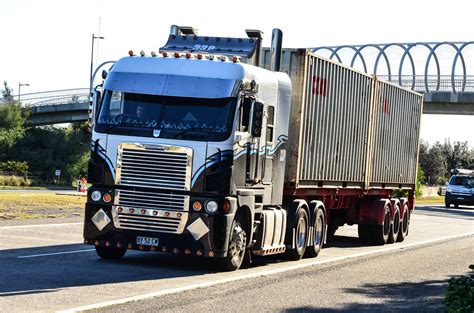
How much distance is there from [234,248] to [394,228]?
11420 millimetres

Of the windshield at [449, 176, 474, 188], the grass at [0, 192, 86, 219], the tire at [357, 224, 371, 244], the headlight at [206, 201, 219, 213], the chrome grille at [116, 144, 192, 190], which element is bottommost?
the grass at [0, 192, 86, 219]

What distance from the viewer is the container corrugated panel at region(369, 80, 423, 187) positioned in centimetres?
2559

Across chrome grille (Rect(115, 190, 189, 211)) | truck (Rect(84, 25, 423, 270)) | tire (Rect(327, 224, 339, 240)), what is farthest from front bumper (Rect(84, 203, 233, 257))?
tire (Rect(327, 224, 339, 240))

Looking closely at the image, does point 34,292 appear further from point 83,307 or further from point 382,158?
point 382,158

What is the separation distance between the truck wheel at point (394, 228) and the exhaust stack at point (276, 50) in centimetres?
939

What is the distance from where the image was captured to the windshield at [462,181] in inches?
2606

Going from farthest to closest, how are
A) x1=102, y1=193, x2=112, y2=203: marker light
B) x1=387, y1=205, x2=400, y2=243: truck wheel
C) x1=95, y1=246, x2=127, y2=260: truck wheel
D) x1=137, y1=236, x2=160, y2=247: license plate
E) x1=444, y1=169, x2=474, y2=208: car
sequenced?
x1=444, y1=169, x2=474, y2=208: car → x1=387, y1=205, x2=400, y2=243: truck wheel → x1=95, y1=246, x2=127, y2=260: truck wheel → x1=102, y1=193, x2=112, y2=203: marker light → x1=137, y1=236, x2=160, y2=247: license plate

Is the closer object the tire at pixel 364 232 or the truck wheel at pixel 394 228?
the tire at pixel 364 232

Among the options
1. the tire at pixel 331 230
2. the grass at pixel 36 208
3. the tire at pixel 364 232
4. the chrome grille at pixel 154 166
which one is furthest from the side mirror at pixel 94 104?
the grass at pixel 36 208

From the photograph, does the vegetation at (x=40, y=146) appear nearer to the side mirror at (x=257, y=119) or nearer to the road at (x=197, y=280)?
the road at (x=197, y=280)

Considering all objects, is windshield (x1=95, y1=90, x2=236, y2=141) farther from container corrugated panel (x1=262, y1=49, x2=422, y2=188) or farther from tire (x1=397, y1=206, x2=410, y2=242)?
tire (x1=397, y1=206, x2=410, y2=242)

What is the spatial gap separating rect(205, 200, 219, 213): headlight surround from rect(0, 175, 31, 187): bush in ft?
186

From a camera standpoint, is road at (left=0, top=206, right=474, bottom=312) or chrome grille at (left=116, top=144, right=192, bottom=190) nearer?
road at (left=0, top=206, right=474, bottom=312)

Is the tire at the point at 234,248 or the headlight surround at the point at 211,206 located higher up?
the headlight surround at the point at 211,206
